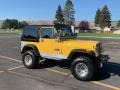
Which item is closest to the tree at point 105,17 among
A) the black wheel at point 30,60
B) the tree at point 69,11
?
the tree at point 69,11

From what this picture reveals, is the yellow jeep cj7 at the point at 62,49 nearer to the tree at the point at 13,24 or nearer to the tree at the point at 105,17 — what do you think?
the tree at the point at 105,17

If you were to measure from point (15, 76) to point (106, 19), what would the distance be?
115m

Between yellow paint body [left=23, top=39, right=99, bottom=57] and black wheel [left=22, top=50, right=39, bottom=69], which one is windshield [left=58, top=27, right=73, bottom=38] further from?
black wheel [left=22, top=50, right=39, bottom=69]

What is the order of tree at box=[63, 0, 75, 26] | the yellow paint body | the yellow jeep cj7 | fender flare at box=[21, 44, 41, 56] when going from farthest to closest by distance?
1. tree at box=[63, 0, 75, 26]
2. fender flare at box=[21, 44, 41, 56]
3. the yellow paint body
4. the yellow jeep cj7

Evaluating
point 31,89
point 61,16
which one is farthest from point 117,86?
point 61,16

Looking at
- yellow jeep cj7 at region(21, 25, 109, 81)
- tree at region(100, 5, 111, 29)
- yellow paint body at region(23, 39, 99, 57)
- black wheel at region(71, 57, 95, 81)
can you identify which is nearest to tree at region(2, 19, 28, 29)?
tree at region(100, 5, 111, 29)

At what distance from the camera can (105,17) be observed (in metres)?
124

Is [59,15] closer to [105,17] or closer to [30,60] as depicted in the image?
[105,17]

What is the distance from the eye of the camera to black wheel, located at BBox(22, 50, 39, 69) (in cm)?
1338

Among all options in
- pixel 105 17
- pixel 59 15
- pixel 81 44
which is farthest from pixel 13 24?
pixel 81 44

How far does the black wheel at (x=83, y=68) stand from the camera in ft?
36.4

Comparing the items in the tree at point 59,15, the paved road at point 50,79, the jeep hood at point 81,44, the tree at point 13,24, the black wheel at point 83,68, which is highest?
the tree at point 59,15

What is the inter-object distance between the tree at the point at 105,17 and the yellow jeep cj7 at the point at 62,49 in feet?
363

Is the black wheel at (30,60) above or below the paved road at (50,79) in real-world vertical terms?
above
